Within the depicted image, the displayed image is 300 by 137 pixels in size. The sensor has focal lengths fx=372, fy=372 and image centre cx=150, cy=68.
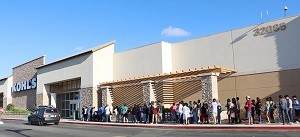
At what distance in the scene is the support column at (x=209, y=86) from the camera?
26562mm

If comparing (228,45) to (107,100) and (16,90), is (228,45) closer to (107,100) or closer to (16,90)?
(107,100)

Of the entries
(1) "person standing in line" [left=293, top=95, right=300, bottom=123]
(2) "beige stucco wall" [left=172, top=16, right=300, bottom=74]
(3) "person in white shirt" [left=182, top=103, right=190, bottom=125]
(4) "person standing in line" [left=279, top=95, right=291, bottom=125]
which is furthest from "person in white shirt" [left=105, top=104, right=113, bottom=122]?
(1) "person standing in line" [left=293, top=95, right=300, bottom=123]

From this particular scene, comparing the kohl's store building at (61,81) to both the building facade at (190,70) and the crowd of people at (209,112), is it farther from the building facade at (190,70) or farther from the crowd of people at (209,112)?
the crowd of people at (209,112)

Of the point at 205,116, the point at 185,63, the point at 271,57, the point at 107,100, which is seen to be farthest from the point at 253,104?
the point at 107,100

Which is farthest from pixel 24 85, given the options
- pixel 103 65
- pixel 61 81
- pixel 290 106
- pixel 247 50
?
pixel 290 106

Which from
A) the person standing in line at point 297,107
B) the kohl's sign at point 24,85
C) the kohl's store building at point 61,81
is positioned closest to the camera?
the person standing in line at point 297,107

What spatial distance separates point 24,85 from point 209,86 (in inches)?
1360

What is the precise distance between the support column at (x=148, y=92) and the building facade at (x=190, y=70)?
85 millimetres

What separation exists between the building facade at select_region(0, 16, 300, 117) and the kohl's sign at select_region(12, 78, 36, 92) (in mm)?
5788

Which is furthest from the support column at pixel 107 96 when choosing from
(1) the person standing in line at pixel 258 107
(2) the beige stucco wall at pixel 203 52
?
(1) the person standing in line at pixel 258 107

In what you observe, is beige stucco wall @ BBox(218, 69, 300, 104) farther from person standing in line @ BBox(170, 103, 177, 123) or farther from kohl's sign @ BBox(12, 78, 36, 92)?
kohl's sign @ BBox(12, 78, 36, 92)

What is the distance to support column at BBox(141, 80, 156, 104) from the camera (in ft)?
103

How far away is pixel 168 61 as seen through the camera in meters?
32.9

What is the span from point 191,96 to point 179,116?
444 centimetres
